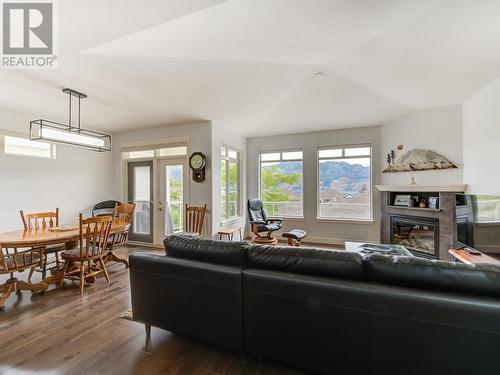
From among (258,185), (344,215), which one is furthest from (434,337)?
(258,185)

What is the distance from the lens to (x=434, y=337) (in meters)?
1.29

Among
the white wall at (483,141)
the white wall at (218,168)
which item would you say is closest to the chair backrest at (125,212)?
the white wall at (218,168)

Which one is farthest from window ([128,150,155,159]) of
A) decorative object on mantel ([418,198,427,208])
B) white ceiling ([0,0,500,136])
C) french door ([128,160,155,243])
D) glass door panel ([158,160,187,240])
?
decorative object on mantel ([418,198,427,208])

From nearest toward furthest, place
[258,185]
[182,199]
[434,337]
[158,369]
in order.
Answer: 1. [434,337]
2. [158,369]
3. [182,199]
4. [258,185]

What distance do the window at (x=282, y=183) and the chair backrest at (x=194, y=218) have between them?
2.11m

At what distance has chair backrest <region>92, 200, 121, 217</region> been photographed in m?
5.36

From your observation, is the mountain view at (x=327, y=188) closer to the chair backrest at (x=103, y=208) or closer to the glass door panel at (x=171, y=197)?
the glass door panel at (x=171, y=197)

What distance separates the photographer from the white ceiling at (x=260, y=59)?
6.50 ft

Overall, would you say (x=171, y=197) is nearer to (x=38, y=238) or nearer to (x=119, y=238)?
(x=119, y=238)

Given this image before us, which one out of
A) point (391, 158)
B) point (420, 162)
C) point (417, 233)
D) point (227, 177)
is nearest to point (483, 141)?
point (420, 162)

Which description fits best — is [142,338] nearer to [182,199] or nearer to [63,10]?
[63,10]

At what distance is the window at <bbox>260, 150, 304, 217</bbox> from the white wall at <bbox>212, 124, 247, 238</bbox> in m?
0.52

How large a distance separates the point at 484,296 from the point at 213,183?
160 inches

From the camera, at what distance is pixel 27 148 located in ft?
14.3
